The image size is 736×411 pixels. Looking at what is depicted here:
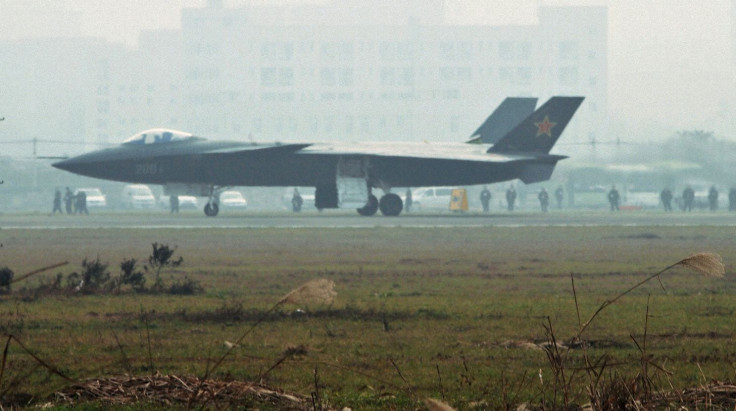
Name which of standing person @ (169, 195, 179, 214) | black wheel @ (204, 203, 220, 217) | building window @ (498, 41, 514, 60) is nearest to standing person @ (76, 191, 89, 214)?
standing person @ (169, 195, 179, 214)

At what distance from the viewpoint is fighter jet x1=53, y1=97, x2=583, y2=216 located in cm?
5266

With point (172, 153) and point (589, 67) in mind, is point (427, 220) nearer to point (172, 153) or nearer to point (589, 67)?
point (172, 153)

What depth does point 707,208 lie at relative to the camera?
305 feet

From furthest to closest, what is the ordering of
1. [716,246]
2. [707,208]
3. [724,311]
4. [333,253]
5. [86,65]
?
1. [86,65]
2. [707,208]
3. [716,246]
4. [333,253]
5. [724,311]

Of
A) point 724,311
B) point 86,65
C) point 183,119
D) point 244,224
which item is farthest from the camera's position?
point 86,65

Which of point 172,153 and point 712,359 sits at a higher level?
point 172,153

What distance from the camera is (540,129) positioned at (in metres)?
57.1

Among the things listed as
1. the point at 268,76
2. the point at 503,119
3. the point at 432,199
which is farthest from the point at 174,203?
the point at 268,76

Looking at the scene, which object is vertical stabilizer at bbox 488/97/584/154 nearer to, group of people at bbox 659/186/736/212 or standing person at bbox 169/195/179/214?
standing person at bbox 169/195/179/214

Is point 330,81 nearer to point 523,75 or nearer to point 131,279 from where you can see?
point 523,75

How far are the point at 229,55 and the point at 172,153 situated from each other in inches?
5054

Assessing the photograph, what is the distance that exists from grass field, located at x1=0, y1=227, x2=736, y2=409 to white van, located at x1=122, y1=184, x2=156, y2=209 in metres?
67.4

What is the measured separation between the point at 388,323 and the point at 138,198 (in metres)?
86.8

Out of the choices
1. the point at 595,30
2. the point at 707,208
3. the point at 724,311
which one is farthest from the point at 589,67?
the point at 724,311
